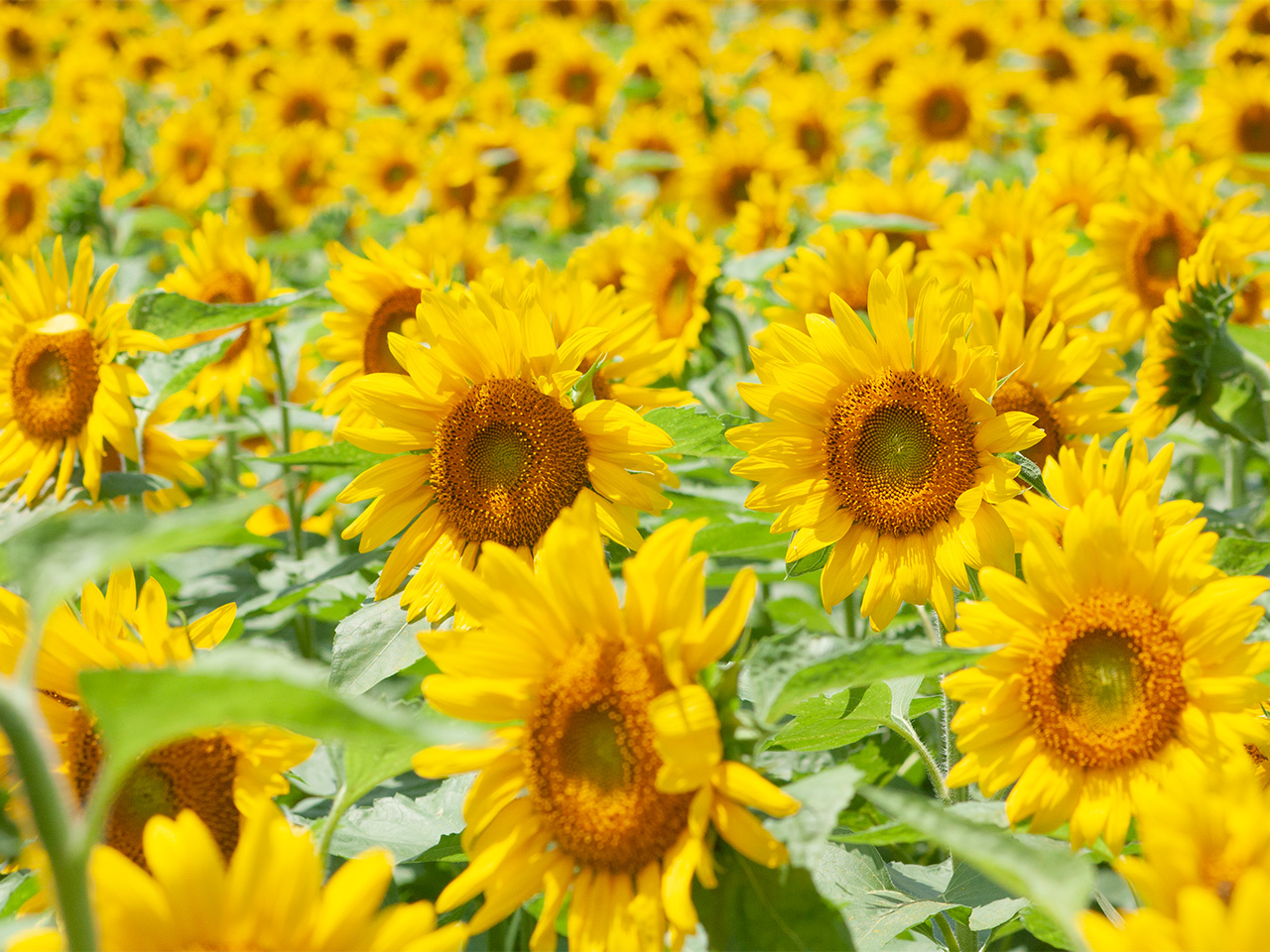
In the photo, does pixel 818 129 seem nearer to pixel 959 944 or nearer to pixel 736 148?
pixel 736 148

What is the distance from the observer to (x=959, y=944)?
146 cm

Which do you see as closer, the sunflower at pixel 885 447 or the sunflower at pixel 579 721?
the sunflower at pixel 579 721

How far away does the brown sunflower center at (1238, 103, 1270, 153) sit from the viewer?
3.91 m

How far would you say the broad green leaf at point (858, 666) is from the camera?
1034mm

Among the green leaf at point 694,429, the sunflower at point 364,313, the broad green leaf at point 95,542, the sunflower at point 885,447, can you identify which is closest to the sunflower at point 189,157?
the sunflower at point 364,313

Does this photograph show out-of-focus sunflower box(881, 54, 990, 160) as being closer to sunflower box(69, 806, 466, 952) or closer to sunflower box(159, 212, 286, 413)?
sunflower box(159, 212, 286, 413)

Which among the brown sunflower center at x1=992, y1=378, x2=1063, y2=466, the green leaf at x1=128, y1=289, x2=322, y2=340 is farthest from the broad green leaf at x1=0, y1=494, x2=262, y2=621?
the brown sunflower center at x1=992, y1=378, x2=1063, y2=466

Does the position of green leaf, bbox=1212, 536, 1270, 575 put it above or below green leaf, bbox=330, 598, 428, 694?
below

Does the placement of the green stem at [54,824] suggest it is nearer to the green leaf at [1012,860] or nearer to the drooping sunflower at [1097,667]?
the green leaf at [1012,860]

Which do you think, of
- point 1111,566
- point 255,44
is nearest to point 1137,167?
point 1111,566

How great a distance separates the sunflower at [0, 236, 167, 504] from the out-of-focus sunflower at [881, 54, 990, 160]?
3486mm

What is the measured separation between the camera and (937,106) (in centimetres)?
459

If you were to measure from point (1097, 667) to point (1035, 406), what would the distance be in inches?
23.0

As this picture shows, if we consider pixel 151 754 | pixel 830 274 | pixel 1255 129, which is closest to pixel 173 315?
pixel 151 754
